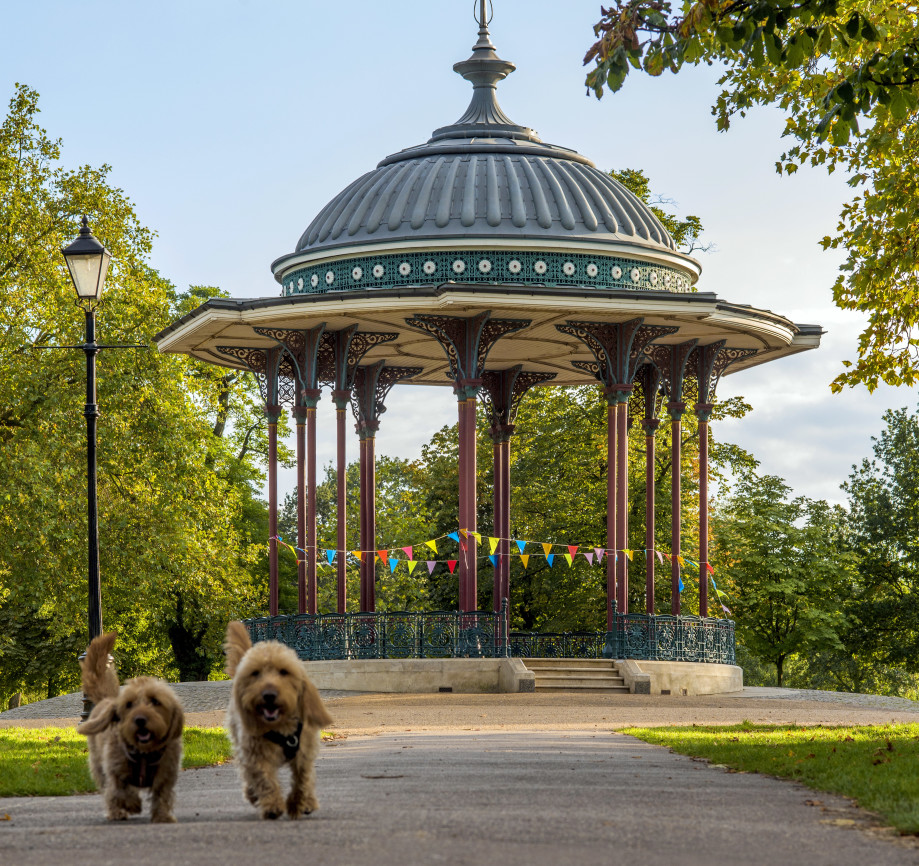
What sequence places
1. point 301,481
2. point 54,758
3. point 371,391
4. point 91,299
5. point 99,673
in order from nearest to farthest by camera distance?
1. point 99,673
2. point 54,758
3. point 91,299
4. point 301,481
5. point 371,391

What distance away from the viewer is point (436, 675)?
25.9 meters

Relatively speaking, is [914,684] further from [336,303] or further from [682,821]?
[682,821]

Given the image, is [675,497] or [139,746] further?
[675,497]

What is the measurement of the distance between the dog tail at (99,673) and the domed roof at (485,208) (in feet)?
61.2

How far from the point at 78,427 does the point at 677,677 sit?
593 inches

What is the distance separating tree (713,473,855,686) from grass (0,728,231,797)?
31.3 m

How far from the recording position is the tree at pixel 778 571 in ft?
154

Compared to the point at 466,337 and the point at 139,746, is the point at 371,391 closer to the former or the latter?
the point at 466,337

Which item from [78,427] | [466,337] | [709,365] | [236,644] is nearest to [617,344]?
[466,337]

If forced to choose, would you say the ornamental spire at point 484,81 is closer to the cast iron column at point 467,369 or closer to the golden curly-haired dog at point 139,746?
the cast iron column at point 467,369

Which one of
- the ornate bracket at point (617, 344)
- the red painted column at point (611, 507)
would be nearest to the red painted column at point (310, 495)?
the ornate bracket at point (617, 344)

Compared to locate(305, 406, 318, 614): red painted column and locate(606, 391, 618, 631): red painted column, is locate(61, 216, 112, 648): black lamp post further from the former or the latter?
locate(606, 391, 618, 631): red painted column

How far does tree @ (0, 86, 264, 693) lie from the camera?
108 ft

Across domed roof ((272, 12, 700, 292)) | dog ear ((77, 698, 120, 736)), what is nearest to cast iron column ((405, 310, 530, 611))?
domed roof ((272, 12, 700, 292))
